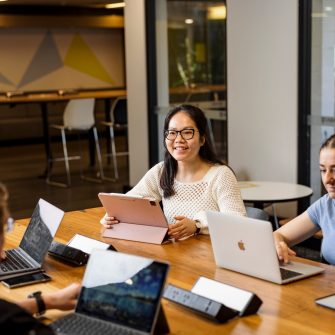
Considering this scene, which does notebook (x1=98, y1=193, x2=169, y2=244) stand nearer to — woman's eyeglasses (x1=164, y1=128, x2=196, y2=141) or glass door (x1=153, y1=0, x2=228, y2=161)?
woman's eyeglasses (x1=164, y1=128, x2=196, y2=141)

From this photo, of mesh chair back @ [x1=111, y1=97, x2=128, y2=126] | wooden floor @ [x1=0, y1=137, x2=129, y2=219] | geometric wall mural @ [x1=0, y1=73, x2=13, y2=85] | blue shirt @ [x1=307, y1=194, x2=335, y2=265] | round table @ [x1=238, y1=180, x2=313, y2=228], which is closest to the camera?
blue shirt @ [x1=307, y1=194, x2=335, y2=265]

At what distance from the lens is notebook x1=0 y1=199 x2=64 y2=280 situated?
8.44 feet

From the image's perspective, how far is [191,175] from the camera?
3.36 metres

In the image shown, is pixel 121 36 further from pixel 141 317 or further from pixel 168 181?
pixel 141 317

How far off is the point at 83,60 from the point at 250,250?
1112 centimetres

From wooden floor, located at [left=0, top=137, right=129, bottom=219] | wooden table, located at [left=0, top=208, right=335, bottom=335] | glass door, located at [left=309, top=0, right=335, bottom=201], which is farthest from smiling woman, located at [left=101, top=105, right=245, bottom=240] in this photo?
wooden floor, located at [left=0, top=137, right=129, bottom=219]

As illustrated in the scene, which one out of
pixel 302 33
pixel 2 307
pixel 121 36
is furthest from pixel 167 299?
pixel 121 36

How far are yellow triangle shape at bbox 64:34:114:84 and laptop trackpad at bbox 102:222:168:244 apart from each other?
33.4 feet

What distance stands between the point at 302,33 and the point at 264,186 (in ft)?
4.20

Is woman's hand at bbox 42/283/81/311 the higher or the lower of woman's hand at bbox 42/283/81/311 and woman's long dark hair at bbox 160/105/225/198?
the lower

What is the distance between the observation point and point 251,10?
5820 mm

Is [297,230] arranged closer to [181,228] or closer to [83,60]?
[181,228]

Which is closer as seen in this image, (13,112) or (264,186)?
(264,186)

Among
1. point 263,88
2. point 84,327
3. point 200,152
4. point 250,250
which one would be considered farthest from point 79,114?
point 84,327
